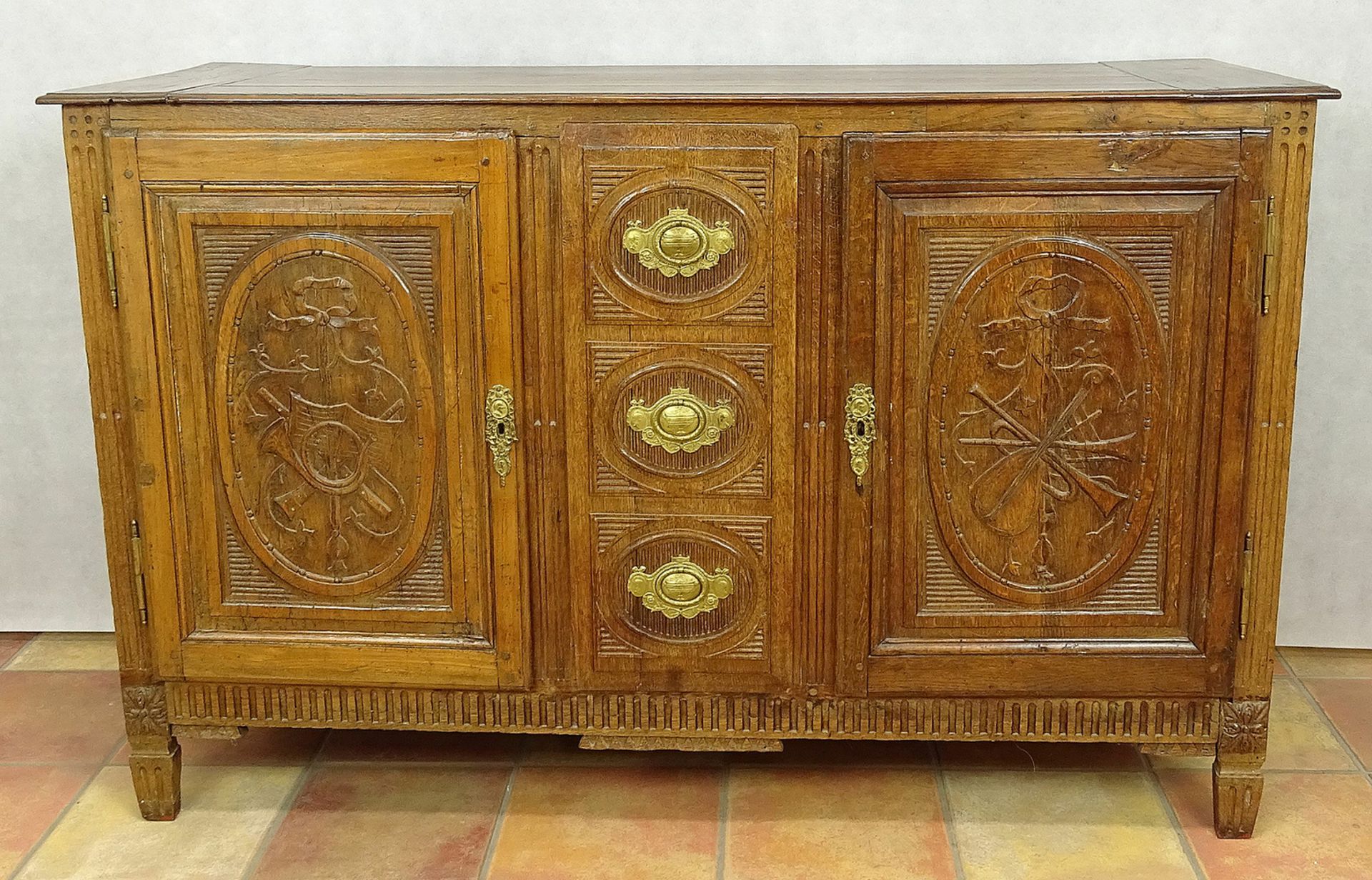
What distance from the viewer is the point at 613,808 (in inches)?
100

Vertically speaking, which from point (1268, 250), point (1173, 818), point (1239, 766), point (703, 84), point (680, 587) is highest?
point (703, 84)

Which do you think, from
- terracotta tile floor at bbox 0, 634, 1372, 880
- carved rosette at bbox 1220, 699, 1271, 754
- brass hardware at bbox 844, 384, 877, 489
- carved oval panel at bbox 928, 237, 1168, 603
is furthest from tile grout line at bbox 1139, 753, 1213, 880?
brass hardware at bbox 844, 384, 877, 489

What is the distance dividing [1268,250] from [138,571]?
5.83ft

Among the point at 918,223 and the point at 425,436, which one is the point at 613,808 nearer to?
the point at 425,436

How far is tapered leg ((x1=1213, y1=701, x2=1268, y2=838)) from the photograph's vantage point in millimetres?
2371

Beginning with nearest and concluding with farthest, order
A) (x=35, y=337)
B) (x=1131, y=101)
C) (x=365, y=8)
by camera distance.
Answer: (x=1131, y=101) → (x=365, y=8) → (x=35, y=337)

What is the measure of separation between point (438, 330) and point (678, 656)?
0.63 m

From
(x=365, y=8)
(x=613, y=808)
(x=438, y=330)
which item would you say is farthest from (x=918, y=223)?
(x=365, y=8)

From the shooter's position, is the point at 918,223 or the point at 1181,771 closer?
the point at 918,223

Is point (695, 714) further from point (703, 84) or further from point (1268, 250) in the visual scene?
point (1268, 250)

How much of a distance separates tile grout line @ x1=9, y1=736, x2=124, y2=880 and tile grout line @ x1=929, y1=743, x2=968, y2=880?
1.46 meters

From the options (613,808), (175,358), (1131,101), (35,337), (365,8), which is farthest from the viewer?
(35,337)

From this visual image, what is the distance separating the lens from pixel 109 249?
2.27 metres

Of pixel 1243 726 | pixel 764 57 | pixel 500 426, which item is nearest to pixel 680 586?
pixel 500 426
